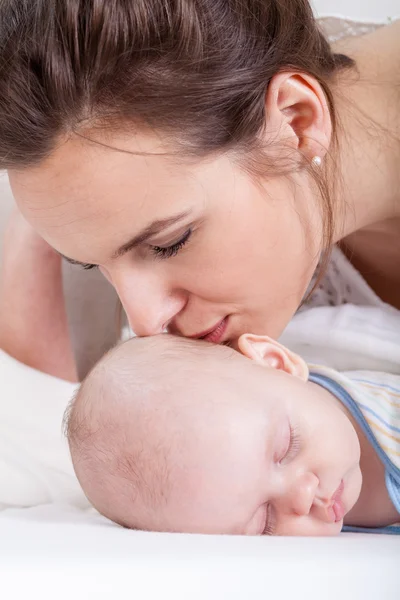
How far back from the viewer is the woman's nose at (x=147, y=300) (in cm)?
100

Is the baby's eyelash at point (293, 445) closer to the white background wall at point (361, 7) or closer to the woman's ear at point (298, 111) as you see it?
the woman's ear at point (298, 111)

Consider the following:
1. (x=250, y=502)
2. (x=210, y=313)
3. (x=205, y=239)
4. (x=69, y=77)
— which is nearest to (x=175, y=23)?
(x=69, y=77)

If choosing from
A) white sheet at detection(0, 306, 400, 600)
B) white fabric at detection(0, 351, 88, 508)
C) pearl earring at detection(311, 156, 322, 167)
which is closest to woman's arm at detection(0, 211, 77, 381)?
white fabric at detection(0, 351, 88, 508)

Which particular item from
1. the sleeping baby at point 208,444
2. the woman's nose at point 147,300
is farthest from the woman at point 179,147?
the sleeping baby at point 208,444

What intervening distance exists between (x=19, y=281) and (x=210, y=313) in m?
0.65

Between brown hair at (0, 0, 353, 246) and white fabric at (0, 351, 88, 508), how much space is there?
2.00 ft

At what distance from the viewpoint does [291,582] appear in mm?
679

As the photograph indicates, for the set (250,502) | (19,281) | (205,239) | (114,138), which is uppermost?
(114,138)

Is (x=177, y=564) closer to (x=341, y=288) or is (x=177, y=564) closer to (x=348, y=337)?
(x=348, y=337)

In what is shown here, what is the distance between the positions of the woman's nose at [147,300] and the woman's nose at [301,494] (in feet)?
0.97

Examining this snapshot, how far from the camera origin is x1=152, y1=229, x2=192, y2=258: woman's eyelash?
3.23 feet

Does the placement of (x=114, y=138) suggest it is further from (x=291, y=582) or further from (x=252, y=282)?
(x=291, y=582)

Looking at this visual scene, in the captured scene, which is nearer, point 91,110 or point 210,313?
point 91,110

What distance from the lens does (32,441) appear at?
1379 millimetres
